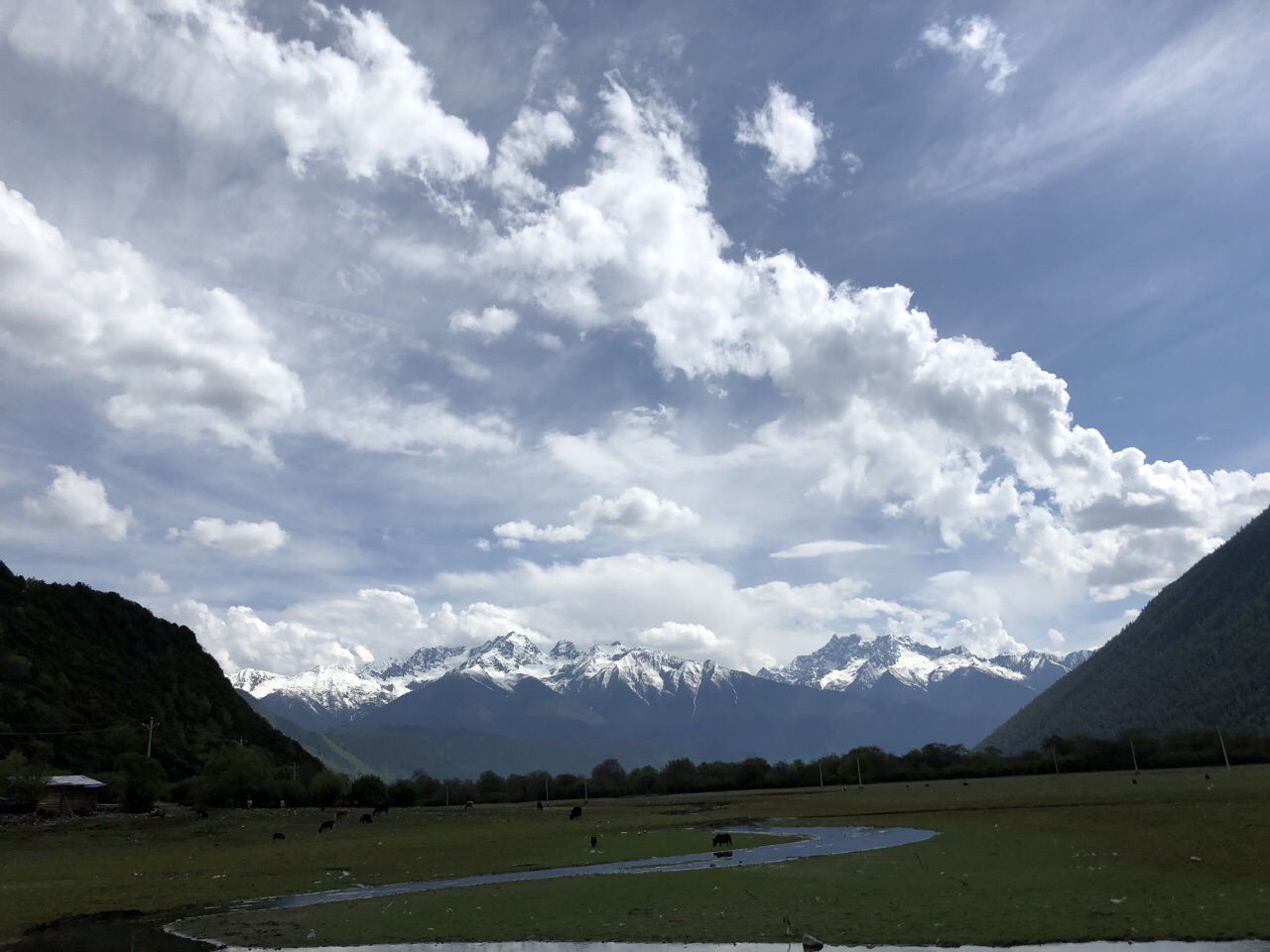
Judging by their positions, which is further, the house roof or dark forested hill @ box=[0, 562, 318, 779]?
dark forested hill @ box=[0, 562, 318, 779]

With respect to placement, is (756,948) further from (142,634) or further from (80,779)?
(142,634)

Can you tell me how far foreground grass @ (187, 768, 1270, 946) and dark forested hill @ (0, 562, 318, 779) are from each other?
110m

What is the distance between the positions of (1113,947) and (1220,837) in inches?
978

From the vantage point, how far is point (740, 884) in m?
32.7

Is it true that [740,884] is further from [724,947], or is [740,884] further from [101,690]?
[101,690]

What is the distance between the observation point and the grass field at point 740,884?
23.5m

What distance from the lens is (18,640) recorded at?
483ft

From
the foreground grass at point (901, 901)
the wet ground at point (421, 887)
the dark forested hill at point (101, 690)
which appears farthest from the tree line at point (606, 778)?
the foreground grass at point (901, 901)

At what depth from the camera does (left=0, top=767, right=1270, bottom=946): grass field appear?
23469mm

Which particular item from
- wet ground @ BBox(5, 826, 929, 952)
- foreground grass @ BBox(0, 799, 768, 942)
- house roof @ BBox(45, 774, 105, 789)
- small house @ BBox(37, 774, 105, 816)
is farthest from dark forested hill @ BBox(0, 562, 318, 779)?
wet ground @ BBox(5, 826, 929, 952)

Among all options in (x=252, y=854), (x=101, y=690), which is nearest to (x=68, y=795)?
(x=252, y=854)

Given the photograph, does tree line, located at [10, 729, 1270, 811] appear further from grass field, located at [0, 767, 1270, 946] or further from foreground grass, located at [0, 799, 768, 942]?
grass field, located at [0, 767, 1270, 946]

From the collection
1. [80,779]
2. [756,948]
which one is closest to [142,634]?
[80,779]

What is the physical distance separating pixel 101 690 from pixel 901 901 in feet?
538
